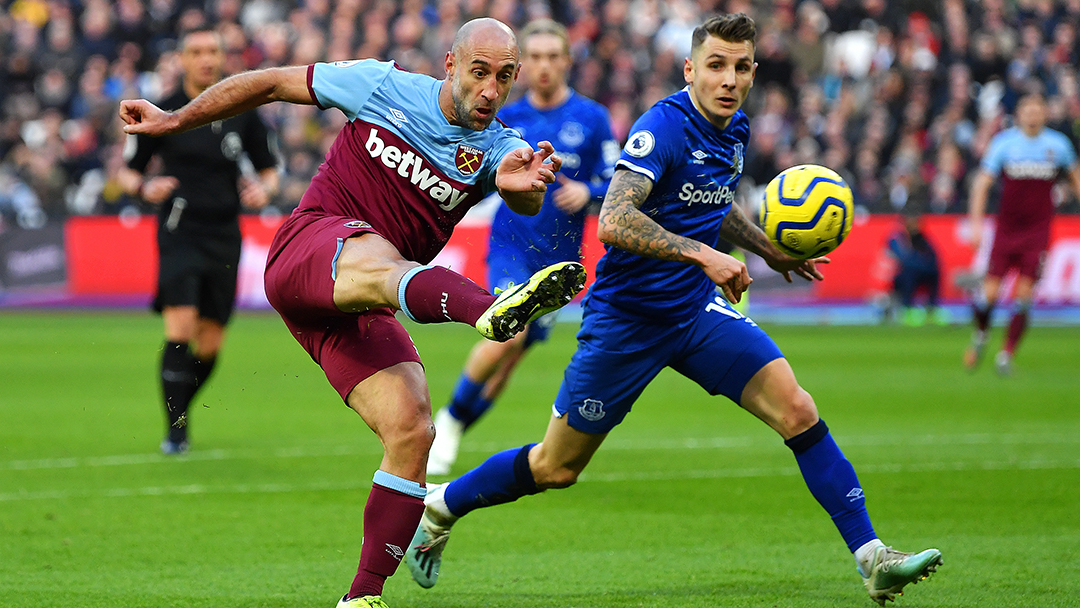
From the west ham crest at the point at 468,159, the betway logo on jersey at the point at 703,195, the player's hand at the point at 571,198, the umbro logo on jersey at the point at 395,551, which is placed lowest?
the umbro logo on jersey at the point at 395,551

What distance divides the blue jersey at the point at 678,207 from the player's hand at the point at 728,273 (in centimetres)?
49

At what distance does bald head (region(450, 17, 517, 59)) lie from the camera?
4.89 m

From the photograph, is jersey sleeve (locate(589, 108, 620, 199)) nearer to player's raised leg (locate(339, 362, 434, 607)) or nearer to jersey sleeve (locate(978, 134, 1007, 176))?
player's raised leg (locate(339, 362, 434, 607))

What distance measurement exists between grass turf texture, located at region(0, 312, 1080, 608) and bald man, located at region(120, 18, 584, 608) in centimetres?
90

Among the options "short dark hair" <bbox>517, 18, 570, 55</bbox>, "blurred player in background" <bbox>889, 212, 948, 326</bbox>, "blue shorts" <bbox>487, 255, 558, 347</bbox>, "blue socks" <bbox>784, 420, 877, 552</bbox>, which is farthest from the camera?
"blurred player in background" <bbox>889, 212, 948, 326</bbox>

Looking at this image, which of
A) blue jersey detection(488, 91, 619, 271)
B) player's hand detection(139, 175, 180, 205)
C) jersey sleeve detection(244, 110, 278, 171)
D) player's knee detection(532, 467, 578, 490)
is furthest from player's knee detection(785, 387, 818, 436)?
jersey sleeve detection(244, 110, 278, 171)

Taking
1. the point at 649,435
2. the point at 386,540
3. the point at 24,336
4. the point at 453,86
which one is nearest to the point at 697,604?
the point at 386,540

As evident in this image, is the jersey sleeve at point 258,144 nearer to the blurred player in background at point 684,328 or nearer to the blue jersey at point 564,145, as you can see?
the blue jersey at point 564,145

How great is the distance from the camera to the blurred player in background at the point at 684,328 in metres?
5.47

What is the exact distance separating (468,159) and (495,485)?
5.24 ft

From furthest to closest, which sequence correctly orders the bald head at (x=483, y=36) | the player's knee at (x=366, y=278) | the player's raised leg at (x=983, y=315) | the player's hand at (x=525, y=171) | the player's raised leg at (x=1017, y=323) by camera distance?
1. the player's raised leg at (x=983, y=315)
2. the player's raised leg at (x=1017, y=323)
3. the bald head at (x=483, y=36)
4. the player's hand at (x=525, y=171)
5. the player's knee at (x=366, y=278)

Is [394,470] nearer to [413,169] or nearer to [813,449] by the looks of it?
[413,169]

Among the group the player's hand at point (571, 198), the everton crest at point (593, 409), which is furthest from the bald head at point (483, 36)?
the player's hand at point (571, 198)

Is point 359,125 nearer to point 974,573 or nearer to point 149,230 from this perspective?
point 974,573
